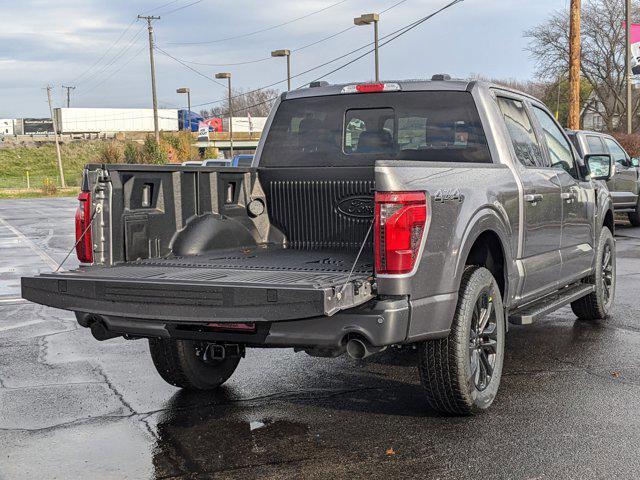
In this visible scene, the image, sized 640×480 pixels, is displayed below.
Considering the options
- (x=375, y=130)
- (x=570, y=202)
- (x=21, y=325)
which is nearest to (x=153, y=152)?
(x=21, y=325)

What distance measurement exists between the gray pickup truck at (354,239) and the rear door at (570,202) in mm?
28

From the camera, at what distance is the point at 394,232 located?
4449mm

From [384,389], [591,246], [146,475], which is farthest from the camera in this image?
[591,246]

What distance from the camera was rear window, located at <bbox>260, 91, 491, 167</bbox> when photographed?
241 inches

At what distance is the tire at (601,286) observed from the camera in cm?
797

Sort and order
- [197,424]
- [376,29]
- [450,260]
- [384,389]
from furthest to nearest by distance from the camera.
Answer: [376,29] → [384,389] → [197,424] → [450,260]

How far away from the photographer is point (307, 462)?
4527 millimetres

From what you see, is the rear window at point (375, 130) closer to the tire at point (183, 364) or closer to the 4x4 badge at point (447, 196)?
the 4x4 badge at point (447, 196)

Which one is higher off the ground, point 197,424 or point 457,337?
point 457,337

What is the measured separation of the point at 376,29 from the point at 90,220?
92.0ft

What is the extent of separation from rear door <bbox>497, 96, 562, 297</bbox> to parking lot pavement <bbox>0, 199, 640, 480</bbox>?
72 cm

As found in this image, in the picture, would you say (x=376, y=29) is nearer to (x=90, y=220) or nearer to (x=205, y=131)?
(x=90, y=220)

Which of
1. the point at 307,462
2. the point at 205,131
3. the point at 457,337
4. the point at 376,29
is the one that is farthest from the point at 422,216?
the point at 205,131

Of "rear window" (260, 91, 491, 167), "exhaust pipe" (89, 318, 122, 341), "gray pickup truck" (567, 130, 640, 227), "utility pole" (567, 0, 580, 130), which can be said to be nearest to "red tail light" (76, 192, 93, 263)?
"exhaust pipe" (89, 318, 122, 341)
